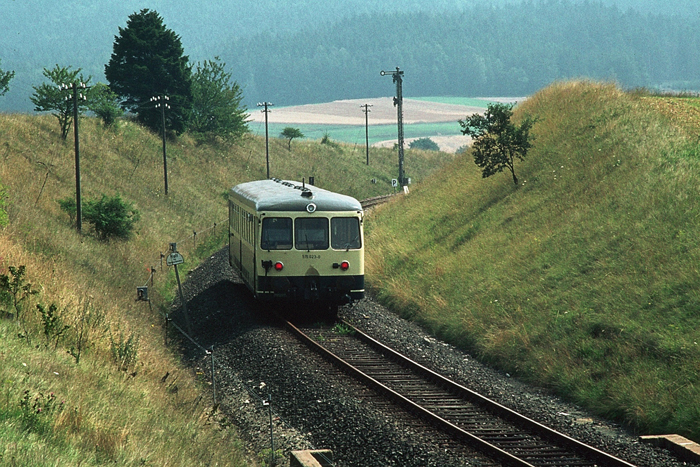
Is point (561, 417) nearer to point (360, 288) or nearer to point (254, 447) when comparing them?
point (254, 447)

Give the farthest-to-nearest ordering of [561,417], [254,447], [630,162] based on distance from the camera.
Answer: [630,162] → [561,417] → [254,447]

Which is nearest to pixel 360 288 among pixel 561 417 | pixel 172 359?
pixel 172 359

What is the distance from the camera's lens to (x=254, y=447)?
10.9 meters

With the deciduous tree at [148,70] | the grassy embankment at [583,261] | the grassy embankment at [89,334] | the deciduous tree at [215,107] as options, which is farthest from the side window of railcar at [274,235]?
the deciduous tree at [215,107]

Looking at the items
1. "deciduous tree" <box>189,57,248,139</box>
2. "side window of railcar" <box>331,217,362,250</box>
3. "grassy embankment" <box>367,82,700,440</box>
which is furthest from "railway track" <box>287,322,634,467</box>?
"deciduous tree" <box>189,57,248,139</box>

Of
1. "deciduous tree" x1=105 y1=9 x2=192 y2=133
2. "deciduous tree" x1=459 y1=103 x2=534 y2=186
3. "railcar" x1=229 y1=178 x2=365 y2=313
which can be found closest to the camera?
"railcar" x1=229 y1=178 x2=365 y2=313

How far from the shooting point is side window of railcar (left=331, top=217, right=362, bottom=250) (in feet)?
59.0

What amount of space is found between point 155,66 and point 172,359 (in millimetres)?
47750

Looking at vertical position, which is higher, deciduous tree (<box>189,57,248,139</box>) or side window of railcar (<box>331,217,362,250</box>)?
deciduous tree (<box>189,57,248,139</box>)

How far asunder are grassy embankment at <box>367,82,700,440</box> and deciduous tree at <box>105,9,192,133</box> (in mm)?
→ 33136

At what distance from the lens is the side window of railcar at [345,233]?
59.0ft

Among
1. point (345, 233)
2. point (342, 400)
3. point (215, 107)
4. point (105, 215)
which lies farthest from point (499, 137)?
point (215, 107)

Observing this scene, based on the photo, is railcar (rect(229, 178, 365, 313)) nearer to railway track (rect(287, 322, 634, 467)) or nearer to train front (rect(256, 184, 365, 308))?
train front (rect(256, 184, 365, 308))

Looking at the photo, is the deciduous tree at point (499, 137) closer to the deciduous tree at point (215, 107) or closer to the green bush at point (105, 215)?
the green bush at point (105, 215)
